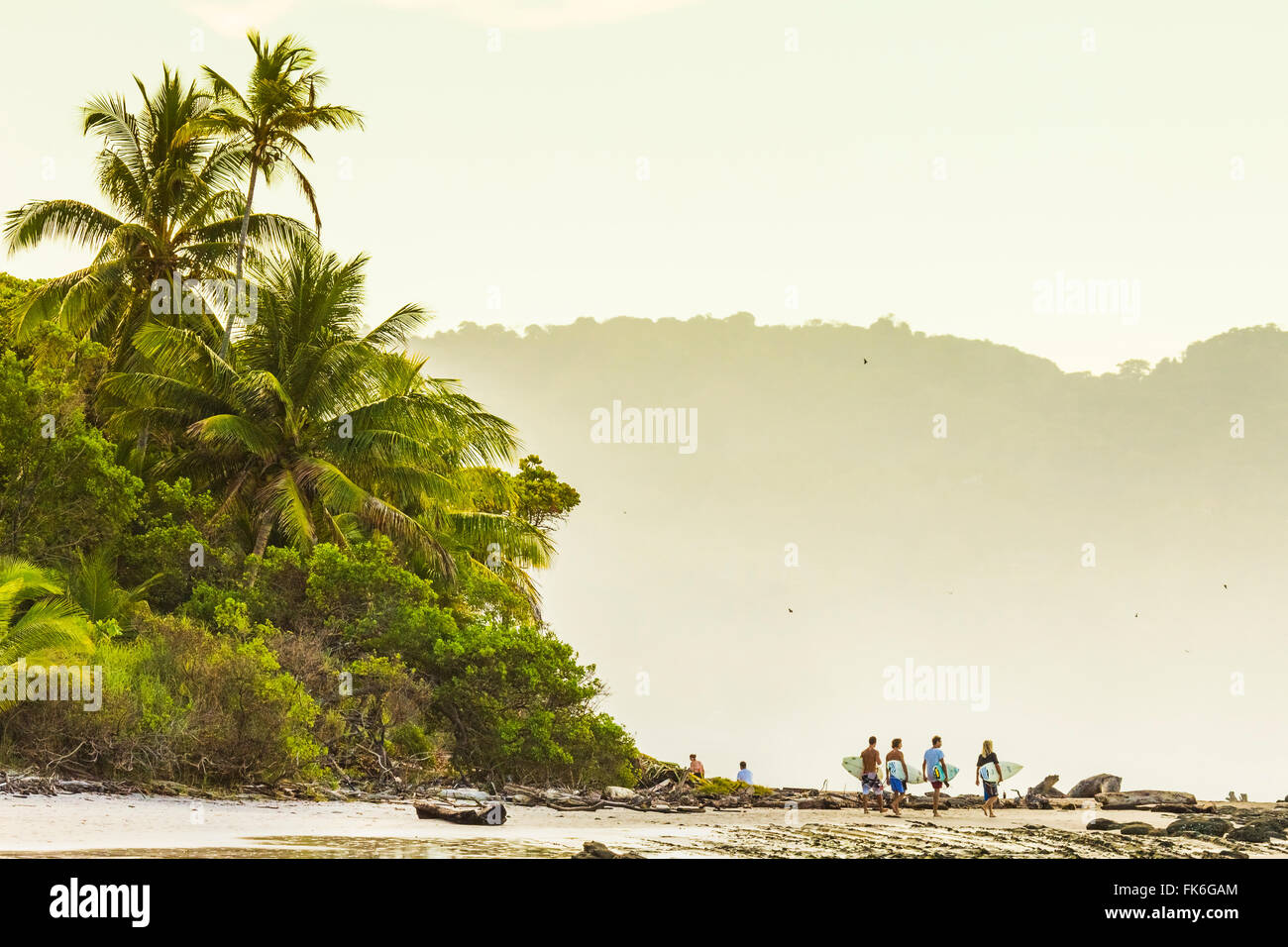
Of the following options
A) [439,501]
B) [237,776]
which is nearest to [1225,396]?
[439,501]

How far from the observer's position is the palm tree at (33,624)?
16656 millimetres

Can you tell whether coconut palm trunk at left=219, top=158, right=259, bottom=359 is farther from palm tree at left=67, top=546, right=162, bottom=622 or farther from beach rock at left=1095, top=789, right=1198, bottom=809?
beach rock at left=1095, top=789, right=1198, bottom=809

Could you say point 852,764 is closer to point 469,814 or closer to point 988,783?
point 988,783

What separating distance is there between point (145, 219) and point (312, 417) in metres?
7.42

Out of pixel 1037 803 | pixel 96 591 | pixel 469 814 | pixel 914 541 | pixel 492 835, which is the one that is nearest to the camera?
pixel 492 835

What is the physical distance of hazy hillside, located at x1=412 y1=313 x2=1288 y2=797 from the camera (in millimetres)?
133375

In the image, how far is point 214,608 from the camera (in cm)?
2188

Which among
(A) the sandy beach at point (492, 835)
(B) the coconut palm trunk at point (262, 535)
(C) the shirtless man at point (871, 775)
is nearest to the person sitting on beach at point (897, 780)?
(C) the shirtless man at point (871, 775)

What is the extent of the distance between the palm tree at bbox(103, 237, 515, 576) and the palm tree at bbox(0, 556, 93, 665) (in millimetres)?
5864

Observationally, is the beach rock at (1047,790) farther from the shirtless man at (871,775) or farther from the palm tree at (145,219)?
the palm tree at (145,219)

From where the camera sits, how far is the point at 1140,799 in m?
26.9

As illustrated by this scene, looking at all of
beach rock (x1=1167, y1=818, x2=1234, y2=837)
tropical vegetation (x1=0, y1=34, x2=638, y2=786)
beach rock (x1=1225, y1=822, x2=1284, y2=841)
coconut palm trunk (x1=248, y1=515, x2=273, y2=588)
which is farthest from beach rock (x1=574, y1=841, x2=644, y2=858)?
coconut palm trunk (x1=248, y1=515, x2=273, y2=588)

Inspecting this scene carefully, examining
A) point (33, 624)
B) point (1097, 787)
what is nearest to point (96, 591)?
point (33, 624)
